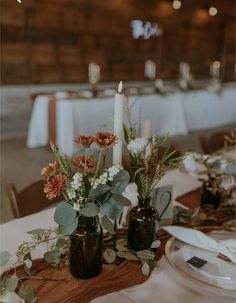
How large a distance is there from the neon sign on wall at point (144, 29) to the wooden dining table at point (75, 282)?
21.5 feet

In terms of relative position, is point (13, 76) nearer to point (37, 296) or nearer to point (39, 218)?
point (39, 218)

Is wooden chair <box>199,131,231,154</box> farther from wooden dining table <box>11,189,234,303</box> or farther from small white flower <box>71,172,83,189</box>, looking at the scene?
small white flower <box>71,172,83,189</box>

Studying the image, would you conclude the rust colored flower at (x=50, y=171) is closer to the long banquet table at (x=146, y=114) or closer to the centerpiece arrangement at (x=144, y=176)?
the centerpiece arrangement at (x=144, y=176)

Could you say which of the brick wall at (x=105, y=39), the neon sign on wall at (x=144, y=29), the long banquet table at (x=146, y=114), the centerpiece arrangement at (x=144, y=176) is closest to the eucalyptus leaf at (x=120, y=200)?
the centerpiece arrangement at (x=144, y=176)

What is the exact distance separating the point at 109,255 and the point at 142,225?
0.38 feet

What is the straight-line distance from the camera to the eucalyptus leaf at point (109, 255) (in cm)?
100

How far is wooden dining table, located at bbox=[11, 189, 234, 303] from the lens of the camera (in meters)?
0.87

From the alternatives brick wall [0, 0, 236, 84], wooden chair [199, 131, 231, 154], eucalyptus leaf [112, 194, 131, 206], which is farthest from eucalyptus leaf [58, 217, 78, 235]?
brick wall [0, 0, 236, 84]

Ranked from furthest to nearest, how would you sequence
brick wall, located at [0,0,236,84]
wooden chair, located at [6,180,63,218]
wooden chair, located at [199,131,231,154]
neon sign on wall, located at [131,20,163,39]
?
neon sign on wall, located at [131,20,163,39], brick wall, located at [0,0,236,84], wooden chair, located at [199,131,231,154], wooden chair, located at [6,180,63,218]

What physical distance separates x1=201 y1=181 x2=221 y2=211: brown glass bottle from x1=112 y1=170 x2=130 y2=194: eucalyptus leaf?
61cm

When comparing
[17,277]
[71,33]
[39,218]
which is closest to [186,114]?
[71,33]

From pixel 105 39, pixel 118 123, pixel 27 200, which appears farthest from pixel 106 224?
pixel 105 39

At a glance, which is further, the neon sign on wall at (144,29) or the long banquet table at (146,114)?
the neon sign on wall at (144,29)

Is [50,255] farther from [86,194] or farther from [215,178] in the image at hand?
[215,178]
